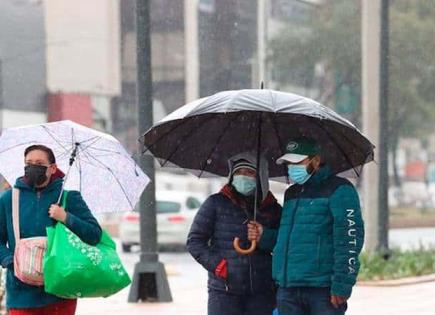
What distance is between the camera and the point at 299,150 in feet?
20.4

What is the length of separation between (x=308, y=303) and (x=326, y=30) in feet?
105

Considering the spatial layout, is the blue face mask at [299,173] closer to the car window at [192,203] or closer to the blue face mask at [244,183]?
the blue face mask at [244,183]

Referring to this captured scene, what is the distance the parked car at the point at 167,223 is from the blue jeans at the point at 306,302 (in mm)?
18929

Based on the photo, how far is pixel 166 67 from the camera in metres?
47.1

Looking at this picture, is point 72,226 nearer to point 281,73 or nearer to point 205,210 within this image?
point 205,210

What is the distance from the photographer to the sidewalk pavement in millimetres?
11727

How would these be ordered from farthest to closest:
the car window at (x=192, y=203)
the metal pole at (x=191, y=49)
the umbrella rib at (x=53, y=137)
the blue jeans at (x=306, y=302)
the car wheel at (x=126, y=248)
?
the metal pole at (x=191, y=49) → the car window at (x=192, y=203) → the car wheel at (x=126, y=248) → the umbrella rib at (x=53, y=137) → the blue jeans at (x=306, y=302)

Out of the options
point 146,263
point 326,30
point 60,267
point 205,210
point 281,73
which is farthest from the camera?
point 281,73

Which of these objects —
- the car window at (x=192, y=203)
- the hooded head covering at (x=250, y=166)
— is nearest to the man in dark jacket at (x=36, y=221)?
the hooded head covering at (x=250, y=166)

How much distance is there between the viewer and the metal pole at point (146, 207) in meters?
12.6

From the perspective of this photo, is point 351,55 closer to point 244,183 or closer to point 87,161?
point 87,161

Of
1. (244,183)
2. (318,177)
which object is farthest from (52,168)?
(318,177)

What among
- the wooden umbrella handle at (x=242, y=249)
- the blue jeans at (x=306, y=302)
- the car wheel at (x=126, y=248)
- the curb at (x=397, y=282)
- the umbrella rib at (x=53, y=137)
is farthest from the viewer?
the car wheel at (x=126, y=248)

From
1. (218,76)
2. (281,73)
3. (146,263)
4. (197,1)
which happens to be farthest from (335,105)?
(146,263)
